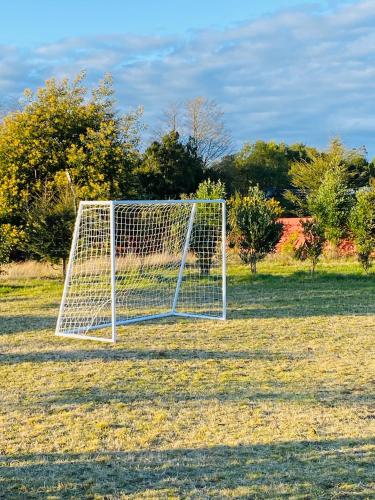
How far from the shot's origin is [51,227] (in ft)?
46.4

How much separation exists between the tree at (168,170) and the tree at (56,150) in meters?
8.92

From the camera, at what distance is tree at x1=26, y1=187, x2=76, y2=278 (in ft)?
46.2

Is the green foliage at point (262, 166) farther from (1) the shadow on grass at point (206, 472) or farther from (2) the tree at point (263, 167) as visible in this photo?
(1) the shadow on grass at point (206, 472)

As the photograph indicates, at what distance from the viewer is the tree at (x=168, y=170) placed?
29.4 meters

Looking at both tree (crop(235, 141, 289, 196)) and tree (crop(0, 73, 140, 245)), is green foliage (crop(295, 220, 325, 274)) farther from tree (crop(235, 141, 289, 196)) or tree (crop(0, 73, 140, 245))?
tree (crop(235, 141, 289, 196))

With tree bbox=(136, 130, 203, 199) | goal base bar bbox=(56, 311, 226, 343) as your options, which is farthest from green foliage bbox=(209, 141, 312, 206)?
goal base bar bbox=(56, 311, 226, 343)

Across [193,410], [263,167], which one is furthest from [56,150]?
[263,167]

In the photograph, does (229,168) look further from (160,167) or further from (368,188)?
(368,188)

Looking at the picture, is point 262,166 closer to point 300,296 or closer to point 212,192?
point 212,192

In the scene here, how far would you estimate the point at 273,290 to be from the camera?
43.1 ft

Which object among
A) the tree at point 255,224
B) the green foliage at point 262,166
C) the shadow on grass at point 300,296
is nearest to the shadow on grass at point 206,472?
the shadow on grass at point 300,296

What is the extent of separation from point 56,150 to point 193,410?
14769 millimetres

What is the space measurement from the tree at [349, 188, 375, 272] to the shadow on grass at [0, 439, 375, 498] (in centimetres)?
1152

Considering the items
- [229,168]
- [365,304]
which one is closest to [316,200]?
[365,304]
